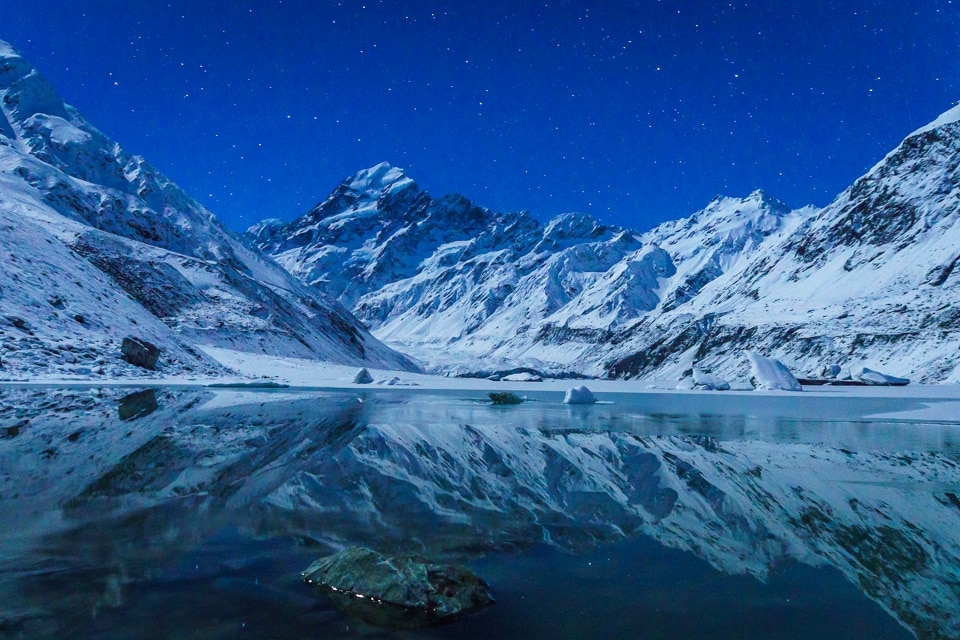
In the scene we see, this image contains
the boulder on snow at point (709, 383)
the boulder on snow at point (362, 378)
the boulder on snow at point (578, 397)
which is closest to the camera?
the boulder on snow at point (578, 397)

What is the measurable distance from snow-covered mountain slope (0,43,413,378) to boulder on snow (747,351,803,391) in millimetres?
48283

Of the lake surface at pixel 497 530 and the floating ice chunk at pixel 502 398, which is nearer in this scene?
the lake surface at pixel 497 530

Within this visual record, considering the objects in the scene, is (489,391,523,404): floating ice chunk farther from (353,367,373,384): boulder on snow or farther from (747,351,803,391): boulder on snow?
(747,351,803,391): boulder on snow

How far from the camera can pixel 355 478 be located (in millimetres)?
10961

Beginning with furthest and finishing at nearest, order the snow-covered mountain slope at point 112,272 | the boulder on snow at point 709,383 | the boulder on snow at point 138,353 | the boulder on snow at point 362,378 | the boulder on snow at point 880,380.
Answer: the boulder on snow at point 880,380 → the boulder on snow at point 709,383 → the boulder on snow at point 362,378 → the boulder on snow at point 138,353 → the snow-covered mountain slope at point 112,272

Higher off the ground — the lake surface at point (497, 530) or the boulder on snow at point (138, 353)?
the boulder on snow at point (138, 353)

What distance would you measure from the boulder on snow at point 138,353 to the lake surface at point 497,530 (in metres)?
28.1

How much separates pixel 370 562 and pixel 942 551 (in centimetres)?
683

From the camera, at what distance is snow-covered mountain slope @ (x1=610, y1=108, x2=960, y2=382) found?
269 feet

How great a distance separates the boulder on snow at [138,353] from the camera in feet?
140

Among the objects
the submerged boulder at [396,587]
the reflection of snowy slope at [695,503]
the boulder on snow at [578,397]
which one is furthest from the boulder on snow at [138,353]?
the submerged boulder at [396,587]

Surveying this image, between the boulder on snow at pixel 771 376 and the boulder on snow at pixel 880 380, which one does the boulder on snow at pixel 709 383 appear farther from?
the boulder on snow at pixel 880 380

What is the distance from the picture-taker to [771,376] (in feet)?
180

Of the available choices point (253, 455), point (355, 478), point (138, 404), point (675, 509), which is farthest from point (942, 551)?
point (138, 404)
